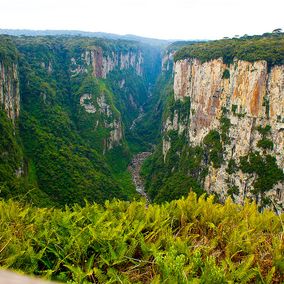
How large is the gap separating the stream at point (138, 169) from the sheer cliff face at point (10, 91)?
3380cm

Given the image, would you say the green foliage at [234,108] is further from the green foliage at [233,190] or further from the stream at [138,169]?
the stream at [138,169]

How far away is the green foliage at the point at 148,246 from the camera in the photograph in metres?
7.63

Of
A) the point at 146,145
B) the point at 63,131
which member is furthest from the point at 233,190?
the point at 146,145

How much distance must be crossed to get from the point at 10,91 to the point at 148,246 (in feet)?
253

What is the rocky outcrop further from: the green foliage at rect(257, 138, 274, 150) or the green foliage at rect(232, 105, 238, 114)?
the green foliage at rect(257, 138, 274, 150)

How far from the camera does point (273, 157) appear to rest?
197 ft

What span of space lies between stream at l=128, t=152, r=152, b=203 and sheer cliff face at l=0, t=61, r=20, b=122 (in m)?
33.8

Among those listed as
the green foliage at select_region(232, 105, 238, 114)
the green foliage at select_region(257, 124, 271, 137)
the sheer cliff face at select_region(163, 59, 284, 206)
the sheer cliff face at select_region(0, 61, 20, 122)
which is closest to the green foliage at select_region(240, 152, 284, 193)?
the sheer cliff face at select_region(163, 59, 284, 206)

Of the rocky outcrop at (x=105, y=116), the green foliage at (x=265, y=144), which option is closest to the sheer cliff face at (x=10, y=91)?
the rocky outcrop at (x=105, y=116)

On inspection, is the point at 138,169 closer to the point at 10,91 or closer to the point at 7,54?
the point at 10,91

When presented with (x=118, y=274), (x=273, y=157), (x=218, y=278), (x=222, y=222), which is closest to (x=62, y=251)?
(x=118, y=274)

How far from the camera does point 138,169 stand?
106 metres

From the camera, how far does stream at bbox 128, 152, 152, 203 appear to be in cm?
9060

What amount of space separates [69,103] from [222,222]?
110m
